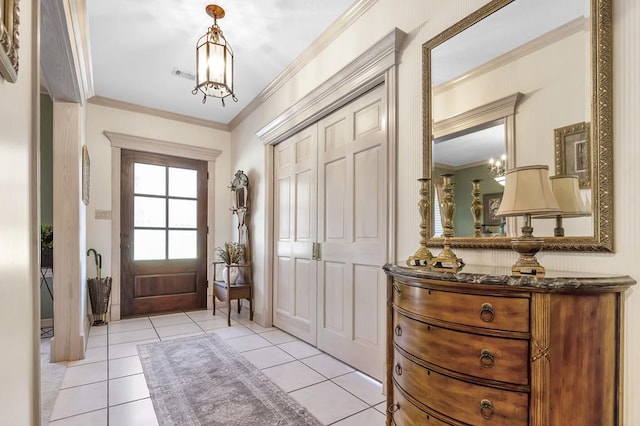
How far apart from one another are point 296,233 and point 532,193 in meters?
2.55

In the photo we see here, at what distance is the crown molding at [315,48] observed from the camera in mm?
2574

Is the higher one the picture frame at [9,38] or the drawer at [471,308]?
the picture frame at [9,38]

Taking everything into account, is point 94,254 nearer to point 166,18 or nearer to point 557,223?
point 166,18

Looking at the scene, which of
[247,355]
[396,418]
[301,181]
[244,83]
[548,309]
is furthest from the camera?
[244,83]

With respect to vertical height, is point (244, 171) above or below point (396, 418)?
above

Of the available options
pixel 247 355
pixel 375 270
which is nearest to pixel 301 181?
pixel 375 270

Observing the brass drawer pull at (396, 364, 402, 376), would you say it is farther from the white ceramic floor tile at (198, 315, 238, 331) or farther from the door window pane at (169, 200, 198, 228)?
the door window pane at (169, 200, 198, 228)

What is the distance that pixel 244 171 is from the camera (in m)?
4.68

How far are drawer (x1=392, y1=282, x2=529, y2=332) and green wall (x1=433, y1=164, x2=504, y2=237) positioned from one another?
0.56 meters

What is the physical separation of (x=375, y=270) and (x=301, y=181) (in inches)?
54.7

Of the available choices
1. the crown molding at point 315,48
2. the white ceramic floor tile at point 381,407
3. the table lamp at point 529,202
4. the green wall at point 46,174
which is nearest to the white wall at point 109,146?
the green wall at point 46,174

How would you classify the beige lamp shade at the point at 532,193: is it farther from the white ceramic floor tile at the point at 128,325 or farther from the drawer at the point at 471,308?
the white ceramic floor tile at the point at 128,325

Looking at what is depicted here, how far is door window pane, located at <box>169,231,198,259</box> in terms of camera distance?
4.68 m

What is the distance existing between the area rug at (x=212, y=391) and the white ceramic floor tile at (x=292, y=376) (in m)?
0.06
